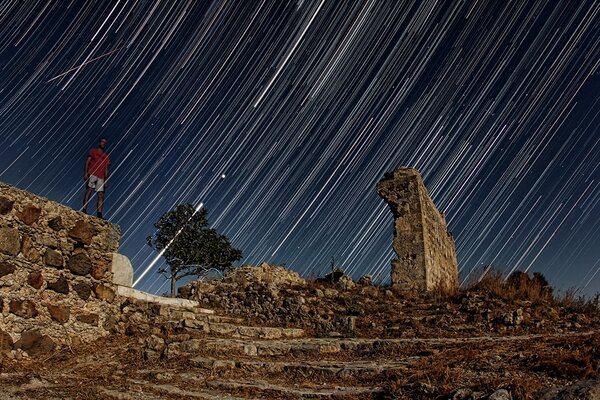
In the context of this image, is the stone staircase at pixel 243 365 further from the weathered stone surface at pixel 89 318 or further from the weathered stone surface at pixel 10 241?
the weathered stone surface at pixel 10 241

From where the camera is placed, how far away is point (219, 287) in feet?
38.9

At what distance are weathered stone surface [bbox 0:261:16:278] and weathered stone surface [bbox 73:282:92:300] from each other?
3.48 ft

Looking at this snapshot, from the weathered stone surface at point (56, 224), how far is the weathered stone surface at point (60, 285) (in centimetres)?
81

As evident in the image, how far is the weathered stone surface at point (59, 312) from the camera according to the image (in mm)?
7145

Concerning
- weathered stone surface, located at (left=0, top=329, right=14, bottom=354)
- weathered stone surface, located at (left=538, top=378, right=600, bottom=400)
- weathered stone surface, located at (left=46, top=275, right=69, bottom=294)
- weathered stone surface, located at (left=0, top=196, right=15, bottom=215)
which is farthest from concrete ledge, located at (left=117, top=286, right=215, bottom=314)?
weathered stone surface, located at (left=538, top=378, right=600, bottom=400)

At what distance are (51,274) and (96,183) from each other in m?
2.34

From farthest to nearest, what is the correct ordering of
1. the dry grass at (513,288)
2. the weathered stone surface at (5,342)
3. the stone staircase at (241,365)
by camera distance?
the dry grass at (513,288) < the weathered stone surface at (5,342) < the stone staircase at (241,365)

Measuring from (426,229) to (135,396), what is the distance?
9.86 metres

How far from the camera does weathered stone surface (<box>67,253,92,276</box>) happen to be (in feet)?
25.1

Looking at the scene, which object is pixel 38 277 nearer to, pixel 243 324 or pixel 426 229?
pixel 243 324

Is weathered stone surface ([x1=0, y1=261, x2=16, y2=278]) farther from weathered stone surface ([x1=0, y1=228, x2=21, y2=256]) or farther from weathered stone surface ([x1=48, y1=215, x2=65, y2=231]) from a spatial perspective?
weathered stone surface ([x1=48, y1=215, x2=65, y2=231])

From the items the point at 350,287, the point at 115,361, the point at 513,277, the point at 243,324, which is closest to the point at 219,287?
the point at 243,324

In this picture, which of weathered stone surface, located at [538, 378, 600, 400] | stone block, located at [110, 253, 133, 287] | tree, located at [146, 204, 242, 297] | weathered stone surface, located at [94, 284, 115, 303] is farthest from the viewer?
tree, located at [146, 204, 242, 297]

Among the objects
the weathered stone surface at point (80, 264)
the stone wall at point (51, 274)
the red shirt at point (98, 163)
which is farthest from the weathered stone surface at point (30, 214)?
the red shirt at point (98, 163)
